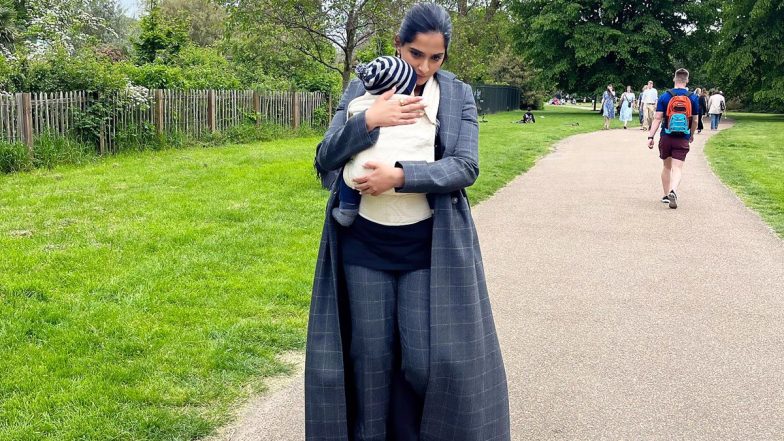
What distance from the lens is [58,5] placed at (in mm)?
25172

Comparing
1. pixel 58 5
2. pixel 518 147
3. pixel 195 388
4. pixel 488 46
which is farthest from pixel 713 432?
pixel 488 46

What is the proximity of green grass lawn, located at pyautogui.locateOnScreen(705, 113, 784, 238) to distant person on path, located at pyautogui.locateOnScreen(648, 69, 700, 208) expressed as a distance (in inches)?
49.9

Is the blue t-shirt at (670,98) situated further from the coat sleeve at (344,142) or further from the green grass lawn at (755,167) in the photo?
the coat sleeve at (344,142)

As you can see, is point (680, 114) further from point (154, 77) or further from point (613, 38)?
point (613, 38)

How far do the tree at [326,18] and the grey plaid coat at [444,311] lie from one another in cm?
1139

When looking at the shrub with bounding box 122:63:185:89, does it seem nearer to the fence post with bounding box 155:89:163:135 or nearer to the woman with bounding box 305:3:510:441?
the fence post with bounding box 155:89:163:135

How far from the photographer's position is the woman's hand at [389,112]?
2.47 metres

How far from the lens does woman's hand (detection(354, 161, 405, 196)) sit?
96.6 inches

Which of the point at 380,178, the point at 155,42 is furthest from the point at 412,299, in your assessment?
the point at 155,42

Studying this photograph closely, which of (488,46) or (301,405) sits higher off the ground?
(488,46)

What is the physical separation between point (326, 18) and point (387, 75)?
12.0 metres

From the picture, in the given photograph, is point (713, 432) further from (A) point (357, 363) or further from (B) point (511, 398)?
(A) point (357, 363)

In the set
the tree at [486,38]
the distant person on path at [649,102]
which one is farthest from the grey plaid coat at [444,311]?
the tree at [486,38]

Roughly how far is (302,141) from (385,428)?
16.9 metres
